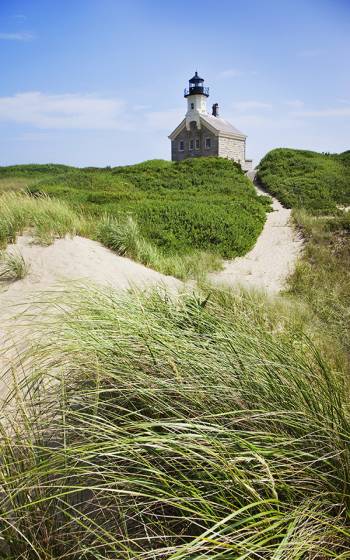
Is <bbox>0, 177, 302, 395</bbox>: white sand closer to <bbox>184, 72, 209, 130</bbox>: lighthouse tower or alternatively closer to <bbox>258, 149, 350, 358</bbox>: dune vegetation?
<bbox>258, 149, 350, 358</bbox>: dune vegetation

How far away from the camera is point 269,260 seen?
1351 centimetres

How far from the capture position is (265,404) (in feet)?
8.50

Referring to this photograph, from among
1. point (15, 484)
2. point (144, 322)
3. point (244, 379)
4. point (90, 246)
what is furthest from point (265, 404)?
point (90, 246)

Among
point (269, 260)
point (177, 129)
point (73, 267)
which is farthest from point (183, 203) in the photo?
point (177, 129)

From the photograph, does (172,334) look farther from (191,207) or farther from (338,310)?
(191,207)

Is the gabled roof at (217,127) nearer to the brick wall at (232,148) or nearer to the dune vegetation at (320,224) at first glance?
the brick wall at (232,148)

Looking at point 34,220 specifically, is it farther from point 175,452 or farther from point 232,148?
point 232,148

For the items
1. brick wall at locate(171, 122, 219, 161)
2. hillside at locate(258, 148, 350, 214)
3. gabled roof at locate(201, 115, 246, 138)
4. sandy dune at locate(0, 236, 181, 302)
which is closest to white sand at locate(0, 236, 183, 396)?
sandy dune at locate(0, 236, 181, 302)

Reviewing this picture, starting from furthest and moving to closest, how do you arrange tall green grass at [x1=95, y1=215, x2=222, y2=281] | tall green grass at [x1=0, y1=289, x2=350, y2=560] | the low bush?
the low bush, tall green grass at [x1=95, y1=215, x2=222, y2=281], tall green grass at [x1=0, y1=289, x2=350, y2=560]

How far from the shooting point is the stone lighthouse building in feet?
121

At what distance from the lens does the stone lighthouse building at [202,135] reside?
36812 mm

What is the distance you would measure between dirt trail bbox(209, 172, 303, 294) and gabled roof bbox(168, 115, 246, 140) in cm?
2040

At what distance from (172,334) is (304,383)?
103cm

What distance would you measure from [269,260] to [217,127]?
2611cm
